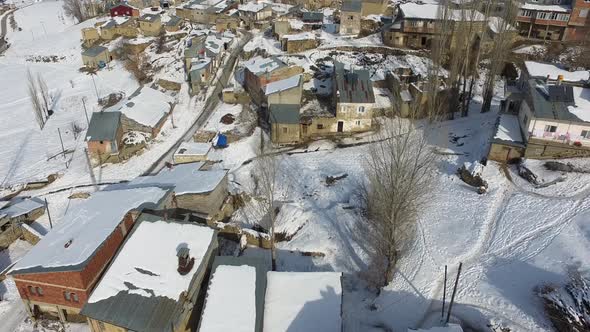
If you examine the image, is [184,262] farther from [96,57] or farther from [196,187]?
[96,57]

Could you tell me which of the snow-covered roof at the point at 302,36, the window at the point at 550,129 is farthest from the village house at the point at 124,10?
the window at the point at 550,129

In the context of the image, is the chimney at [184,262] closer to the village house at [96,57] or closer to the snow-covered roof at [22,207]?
the snow-covered roof at [22,207]

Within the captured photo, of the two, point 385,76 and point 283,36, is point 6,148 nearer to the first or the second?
point 283,36

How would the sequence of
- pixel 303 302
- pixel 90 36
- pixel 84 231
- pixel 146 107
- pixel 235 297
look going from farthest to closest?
pixel 90 36 → pixel 146 107 → pixel 84 231 → pixel 303 302 → pixel 235 297

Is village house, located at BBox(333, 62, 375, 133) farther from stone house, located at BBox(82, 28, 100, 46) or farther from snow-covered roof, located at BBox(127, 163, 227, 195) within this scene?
stone house, located at BBox(82, 28, 100, 46)

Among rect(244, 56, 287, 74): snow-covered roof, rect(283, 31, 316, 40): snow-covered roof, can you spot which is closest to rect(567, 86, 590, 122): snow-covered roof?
rect(244, 56, 287, 74): snow-covered roof

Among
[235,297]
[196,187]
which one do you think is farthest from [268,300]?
[196,187]
